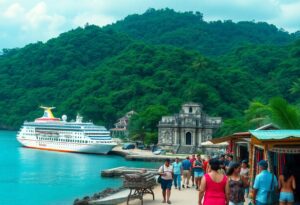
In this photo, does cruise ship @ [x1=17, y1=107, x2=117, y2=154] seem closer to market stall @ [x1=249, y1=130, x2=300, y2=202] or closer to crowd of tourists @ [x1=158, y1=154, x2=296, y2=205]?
crowd of tourists @ [x1=158, y1=154, x2=296, y2=205]

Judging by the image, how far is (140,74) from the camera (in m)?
114

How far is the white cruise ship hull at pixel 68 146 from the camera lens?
223 ft

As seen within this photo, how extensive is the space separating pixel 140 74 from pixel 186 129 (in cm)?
4699

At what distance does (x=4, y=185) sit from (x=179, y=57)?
80230mm

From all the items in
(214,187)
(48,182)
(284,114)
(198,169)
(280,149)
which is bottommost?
(48,182)

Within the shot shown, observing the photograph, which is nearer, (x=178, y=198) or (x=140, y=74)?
(x=178, y=198)

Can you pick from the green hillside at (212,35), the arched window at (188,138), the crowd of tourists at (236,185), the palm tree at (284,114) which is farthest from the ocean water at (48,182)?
the green hillside at (212,35)

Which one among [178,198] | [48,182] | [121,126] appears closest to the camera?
[178,198]

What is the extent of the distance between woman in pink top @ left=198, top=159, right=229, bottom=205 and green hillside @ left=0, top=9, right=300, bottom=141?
6640cm

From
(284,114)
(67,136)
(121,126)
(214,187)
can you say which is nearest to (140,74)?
(121,126)

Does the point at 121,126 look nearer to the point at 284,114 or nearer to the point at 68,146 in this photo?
the point at 68,146

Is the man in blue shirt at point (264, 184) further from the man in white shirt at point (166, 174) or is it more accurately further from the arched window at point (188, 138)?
the arched window at point (188, 138)

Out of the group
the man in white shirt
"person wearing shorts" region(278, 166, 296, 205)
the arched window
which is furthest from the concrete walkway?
the arched window

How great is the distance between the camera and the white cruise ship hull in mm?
68113
